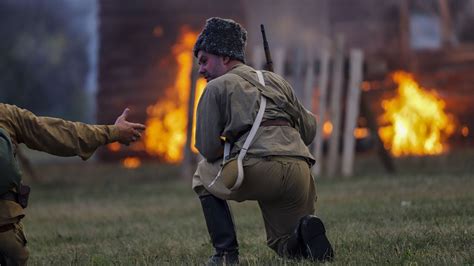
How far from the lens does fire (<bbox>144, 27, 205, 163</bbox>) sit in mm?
17953

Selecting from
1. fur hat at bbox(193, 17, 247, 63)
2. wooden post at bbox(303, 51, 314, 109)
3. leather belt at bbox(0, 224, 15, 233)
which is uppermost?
fur hat at bbox(193, 17, 247, 63)

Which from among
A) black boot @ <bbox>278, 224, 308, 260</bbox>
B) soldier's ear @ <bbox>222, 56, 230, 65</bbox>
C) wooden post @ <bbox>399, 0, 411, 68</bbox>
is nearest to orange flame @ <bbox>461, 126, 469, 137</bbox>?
wooden post @ <bbox>399, 0, 411, 68</bbox>

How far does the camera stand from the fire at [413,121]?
646 inches

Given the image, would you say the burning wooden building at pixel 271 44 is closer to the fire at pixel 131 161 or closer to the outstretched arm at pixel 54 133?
the fire at pixel 131 161

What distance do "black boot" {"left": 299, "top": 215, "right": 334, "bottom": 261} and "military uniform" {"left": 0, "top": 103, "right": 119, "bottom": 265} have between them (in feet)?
3.81

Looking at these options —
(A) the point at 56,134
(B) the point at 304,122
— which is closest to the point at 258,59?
(B) the point at 304,122

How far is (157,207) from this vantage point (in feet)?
35.1

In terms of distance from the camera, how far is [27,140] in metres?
5.20

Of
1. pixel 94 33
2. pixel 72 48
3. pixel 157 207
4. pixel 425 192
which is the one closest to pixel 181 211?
pixel 157 207

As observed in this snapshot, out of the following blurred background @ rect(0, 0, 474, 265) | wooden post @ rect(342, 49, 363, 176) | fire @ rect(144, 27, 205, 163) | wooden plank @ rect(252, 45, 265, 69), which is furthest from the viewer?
fire @ rect(144, 27, 205, 163)

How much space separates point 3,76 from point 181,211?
12669 millimetres

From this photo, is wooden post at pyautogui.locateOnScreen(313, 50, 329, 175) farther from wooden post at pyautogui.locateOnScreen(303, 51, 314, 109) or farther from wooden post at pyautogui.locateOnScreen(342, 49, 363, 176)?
wooden post at pyautogui.locateOnScreen(342, 49, 363, 176)

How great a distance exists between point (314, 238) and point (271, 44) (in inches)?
505

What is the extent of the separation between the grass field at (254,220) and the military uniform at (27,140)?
906mm
